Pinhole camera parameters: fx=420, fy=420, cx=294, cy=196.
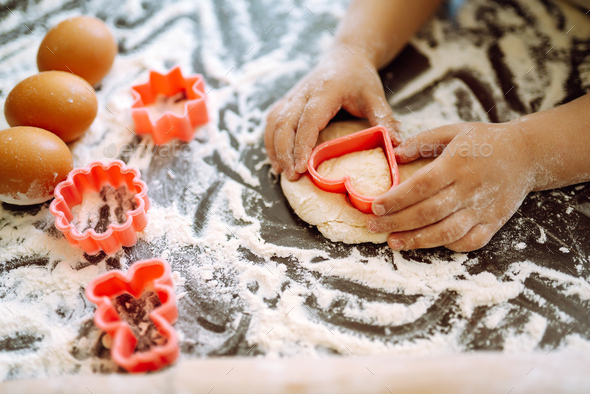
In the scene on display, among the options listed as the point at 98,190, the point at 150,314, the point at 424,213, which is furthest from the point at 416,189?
the point at 98,190

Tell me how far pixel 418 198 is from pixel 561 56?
71cm

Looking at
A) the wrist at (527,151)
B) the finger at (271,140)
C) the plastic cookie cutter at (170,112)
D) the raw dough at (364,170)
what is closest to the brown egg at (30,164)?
the plastic cookie cutter at (170,112)

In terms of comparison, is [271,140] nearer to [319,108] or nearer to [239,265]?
[319,108]

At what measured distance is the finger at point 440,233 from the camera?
77cm

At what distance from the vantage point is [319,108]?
878 millimetres

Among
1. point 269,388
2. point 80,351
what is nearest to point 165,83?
point 80,351

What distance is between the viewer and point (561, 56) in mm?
1121

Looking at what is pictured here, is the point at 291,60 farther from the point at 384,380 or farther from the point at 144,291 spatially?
the point at 384,380

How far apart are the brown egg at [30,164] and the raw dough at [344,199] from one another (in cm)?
45

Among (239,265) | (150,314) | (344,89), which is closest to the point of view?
(150,314)

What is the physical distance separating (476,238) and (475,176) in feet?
0.38

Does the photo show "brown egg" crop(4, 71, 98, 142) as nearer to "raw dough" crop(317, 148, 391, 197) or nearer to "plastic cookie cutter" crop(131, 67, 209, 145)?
"plastic cookie cutter" crop(131, 67, 209, 145)

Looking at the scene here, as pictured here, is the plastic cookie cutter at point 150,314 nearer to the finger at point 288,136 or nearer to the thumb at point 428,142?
the finger at point 288,136

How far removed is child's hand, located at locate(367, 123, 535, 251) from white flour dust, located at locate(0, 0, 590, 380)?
0.19ft
